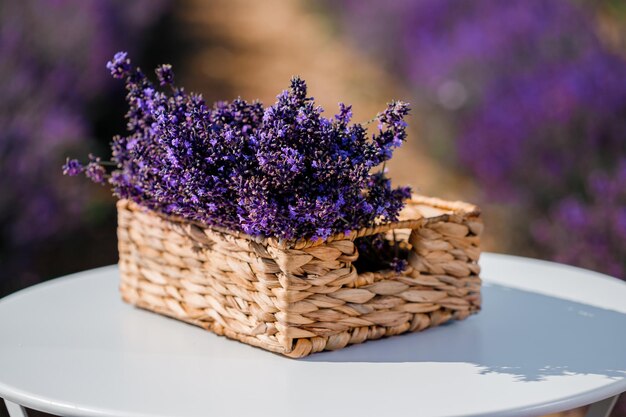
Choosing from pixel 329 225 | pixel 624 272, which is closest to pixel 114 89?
pixel 624 272

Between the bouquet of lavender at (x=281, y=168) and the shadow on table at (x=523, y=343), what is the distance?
0.24 metres

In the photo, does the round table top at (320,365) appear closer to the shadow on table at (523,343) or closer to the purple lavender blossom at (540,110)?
the shadow on table at (523,343)

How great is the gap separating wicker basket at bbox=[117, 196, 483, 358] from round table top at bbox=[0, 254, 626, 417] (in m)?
0.04

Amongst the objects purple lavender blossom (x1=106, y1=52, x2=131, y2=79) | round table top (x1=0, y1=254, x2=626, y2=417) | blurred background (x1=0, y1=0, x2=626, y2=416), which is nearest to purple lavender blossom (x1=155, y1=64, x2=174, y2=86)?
purple lavender blossom (x1=106, y1=52, x2=131, y2=79)

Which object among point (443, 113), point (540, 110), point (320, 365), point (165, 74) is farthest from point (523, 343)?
point (443, 113)

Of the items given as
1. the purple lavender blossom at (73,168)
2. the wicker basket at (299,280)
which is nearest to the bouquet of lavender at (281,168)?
the wicker basket at (299,280)

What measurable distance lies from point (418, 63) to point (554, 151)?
2.54 metres

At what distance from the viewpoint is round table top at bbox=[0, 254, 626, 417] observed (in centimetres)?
155

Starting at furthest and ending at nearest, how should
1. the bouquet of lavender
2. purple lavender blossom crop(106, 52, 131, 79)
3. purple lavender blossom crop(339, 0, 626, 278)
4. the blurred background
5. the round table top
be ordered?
1. the blurred background
2. purple lavender blossom crop(339, 0, 626, 278)
3. purple lavender blossom crop(106, 52, 131, 79)
4. the bouquet of lavender
5. the round table top

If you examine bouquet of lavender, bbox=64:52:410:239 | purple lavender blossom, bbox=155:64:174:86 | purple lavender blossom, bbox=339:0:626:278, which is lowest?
bouquet of lavender, bbox=64:52:410:239

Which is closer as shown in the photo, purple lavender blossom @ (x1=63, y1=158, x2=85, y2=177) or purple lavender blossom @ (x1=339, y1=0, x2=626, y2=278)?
purple lavender blossom @ (x1=63, y1=158, x2=85, y2=177)

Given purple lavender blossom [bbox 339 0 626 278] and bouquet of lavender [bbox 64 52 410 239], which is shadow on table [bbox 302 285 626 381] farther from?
purple lavender blossom [bbox 339 0 626 278]

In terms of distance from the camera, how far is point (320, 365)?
1.74 meters

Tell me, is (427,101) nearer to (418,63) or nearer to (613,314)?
(418,63)
